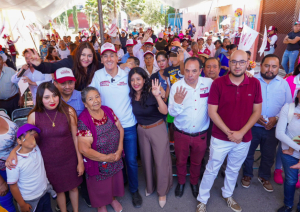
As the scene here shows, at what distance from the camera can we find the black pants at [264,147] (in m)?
3.05

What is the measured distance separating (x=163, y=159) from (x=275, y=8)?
417 inches

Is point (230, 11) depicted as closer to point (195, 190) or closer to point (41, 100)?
point (195, 190)

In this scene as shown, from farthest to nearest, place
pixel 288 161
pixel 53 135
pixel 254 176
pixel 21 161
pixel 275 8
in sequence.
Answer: pixel 275 8 < pixel 254 176 < pixel 288 161 < pixel 53 135 < pixel 21 161

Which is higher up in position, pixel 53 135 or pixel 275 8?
pixel 275 8

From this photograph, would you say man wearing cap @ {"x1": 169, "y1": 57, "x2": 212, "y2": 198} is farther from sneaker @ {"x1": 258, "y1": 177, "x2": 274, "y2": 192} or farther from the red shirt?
sneaker @ {"x1": 258, "y1": 177, "x2": 274, "y2": 192}

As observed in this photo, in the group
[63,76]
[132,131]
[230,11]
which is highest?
[230,11]

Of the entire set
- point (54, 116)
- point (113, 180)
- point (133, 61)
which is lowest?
point (113, 180)

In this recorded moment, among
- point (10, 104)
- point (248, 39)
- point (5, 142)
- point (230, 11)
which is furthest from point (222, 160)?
point (230, 11)

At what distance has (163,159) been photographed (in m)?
2.89

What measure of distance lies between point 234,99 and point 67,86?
6.72ft

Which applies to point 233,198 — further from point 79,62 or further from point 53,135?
point 79,62

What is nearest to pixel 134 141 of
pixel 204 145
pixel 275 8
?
pixel 204 145

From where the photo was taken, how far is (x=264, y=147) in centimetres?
313

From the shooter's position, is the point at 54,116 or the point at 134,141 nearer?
the point at 54,116
